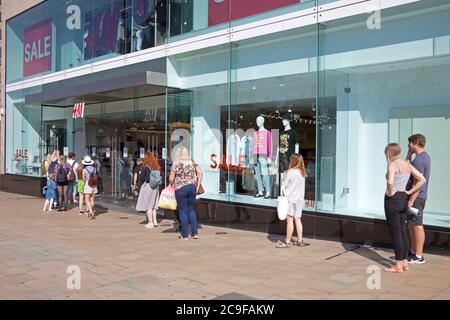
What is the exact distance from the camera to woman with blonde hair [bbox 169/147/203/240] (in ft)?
26.9

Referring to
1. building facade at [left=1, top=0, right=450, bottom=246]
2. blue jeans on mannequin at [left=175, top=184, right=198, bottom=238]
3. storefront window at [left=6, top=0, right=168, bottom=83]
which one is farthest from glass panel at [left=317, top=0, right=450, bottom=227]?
storefront window at [left=6, top=0, right=168, bottom=83]

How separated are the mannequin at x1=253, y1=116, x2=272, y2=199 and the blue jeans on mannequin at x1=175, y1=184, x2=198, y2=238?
2282 mm

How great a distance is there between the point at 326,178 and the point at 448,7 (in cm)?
361

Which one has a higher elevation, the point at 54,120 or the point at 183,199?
the point at 54,120

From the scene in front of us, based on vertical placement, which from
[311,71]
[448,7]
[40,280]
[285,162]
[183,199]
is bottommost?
[40,280]

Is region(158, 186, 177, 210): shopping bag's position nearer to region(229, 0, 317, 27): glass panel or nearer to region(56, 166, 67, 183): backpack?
region(229, 0, 317, 27): glass panel

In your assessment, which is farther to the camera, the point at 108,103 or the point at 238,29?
the point at 108,103

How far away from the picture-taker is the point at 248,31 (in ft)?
32.6

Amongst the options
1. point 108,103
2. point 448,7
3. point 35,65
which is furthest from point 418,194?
point 35,65

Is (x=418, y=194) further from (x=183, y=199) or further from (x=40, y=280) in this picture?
(x=40, y=280)

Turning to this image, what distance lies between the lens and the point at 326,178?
895 centimetres

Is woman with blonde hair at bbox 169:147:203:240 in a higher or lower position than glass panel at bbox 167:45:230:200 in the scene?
lower

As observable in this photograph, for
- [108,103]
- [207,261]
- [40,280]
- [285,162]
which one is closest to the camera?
[40,280]

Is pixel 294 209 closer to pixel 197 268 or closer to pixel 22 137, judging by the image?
pixel 197 268
